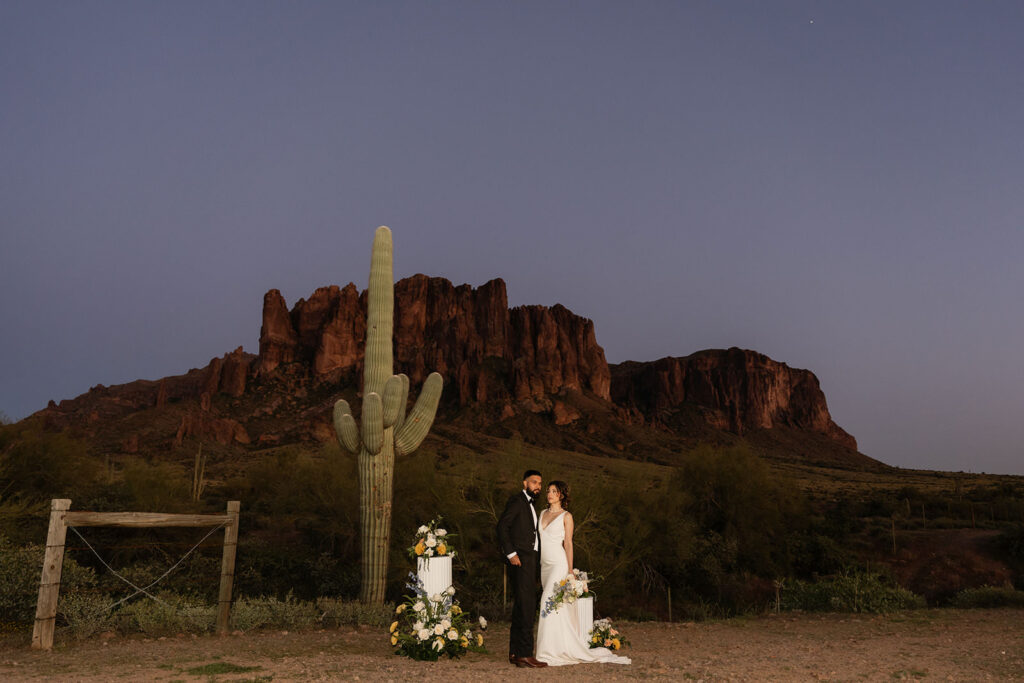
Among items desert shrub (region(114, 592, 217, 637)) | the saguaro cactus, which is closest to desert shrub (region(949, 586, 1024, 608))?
the saguaro cactus

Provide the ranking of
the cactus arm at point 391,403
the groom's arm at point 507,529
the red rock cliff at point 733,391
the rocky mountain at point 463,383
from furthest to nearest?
1. the red rock cliff at point 733,391
2. the rocky mountain at point 463,383
3. the cactus arm at point 391,403
4. the groom's arm at point 507,529

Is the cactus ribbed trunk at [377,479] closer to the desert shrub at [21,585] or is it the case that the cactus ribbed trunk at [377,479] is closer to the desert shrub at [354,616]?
the desert shrub at [354,616]

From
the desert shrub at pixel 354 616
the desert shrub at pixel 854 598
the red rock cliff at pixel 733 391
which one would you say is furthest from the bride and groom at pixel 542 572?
the red rock cliff at pixel 733 391

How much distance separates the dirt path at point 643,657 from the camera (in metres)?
6.91

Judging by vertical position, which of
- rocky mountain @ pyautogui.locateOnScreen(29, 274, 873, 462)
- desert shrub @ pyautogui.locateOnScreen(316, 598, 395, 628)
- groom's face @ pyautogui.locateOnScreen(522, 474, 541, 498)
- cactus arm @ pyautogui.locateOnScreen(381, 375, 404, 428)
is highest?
rocky mountain @ pyautogui.locateOnScreen(29, 274, 873, 462)

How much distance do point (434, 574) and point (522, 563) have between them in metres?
1.34

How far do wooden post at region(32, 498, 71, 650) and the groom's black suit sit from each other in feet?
19.4

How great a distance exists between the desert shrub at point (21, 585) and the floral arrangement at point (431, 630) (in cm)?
582

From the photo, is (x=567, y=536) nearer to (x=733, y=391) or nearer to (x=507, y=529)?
(x=507, y=529)

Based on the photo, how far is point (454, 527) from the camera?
19.8m

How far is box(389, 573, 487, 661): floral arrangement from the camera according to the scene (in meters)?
7.74

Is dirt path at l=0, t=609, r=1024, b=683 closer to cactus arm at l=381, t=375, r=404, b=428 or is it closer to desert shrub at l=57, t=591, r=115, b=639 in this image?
desert shrub at l=57, t=591, r=115, b=639

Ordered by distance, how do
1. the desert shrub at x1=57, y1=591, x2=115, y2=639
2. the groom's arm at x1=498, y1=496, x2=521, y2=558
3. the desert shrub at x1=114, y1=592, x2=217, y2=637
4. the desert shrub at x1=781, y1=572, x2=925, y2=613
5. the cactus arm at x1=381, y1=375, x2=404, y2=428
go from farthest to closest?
the desert shrub at x1=781, y1=572, x2=925, y2=613 → the cactus arm at x1=381, y1=375, x2=404, y2=428 → the desert shrub at x1=114, y1=592, x2=217, y2=637 → the desert shrub at x1=57, y1=591, x2=115, y2=639 → the groom's arm at x1=498, y1=496, x2=521, y2=558

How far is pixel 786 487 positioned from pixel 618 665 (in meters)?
24.0
